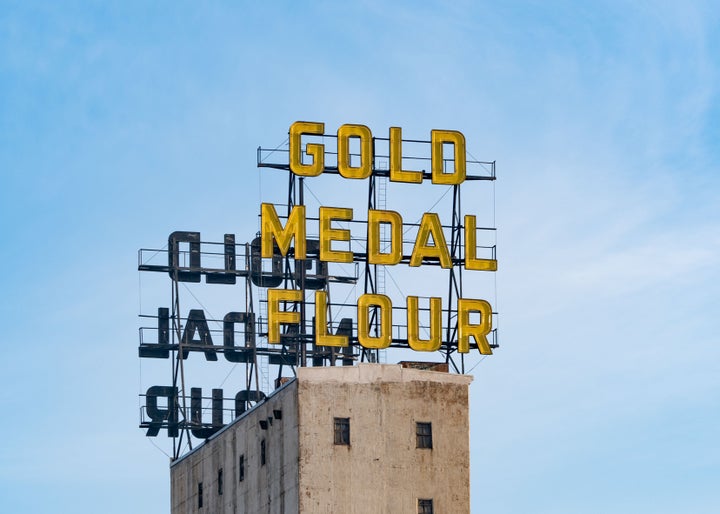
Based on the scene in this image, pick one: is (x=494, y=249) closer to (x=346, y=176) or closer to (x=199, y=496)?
(x=346, y=176)

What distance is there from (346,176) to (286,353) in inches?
897

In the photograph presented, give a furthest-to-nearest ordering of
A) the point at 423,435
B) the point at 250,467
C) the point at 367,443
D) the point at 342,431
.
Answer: the point at 250,467, the point at 423,435, the point at 367,443, the point at 342,431

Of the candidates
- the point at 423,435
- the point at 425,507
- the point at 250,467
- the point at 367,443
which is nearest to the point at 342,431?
the point at 367,443

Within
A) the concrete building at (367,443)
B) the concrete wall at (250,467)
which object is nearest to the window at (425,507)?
the concrete building at (367,443)

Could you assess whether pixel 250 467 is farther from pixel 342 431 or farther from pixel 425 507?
pixel 425 507

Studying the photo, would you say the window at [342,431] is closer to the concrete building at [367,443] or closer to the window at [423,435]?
the concrete building at [367,443]

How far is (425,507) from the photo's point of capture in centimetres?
11888

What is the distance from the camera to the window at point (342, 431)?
388ft

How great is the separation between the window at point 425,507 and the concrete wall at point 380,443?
1.04ft

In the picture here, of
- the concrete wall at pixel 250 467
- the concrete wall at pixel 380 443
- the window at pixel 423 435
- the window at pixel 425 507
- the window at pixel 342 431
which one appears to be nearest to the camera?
the concrete wall at pixel 380 443

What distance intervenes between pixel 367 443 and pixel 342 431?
60.9 inches

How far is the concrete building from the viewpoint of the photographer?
11756 centimetres

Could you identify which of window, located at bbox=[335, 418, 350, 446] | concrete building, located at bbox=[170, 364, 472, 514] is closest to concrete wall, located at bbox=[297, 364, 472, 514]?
concrete building, located at bbox=[170, 364, 472, 514]

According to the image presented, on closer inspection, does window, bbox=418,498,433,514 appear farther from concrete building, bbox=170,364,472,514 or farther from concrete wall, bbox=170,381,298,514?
concrete wall, bbox=170,381,298,514
